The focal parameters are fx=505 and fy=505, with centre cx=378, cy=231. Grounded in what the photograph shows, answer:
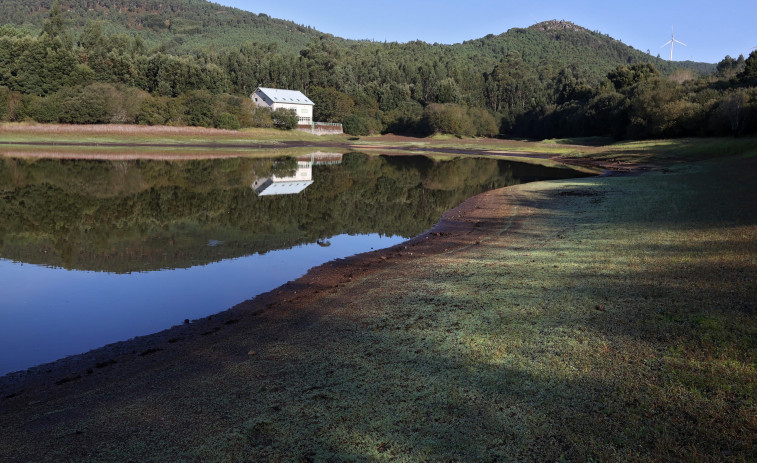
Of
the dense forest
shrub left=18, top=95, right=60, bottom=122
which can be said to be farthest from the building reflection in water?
shrub left=18, top=95, right=60, bottom=122

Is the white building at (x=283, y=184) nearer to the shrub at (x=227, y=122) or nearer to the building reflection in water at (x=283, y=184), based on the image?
the building reflection in water at (x=283, y=184)

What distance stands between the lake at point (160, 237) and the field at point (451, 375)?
6.12ft

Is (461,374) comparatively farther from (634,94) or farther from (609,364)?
(634,94)

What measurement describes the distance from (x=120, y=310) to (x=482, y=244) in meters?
11.7

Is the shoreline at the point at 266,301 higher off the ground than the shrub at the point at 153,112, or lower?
lower

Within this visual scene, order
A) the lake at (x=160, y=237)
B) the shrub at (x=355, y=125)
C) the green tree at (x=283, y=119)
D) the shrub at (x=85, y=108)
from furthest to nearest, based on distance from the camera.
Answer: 1. the shrub at (x=355, y=125)
2. the green tree at (x=283, y=119)
3. the shrub at (x=85, y=108)
4. the lake at (x=160, y=237)

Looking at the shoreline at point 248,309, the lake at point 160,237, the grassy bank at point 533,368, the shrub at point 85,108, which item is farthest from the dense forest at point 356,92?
the grassy bank at point 533,368

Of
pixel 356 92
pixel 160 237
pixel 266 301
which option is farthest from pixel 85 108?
pixel 266 301

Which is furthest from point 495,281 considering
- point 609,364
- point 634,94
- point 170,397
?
point 634,94

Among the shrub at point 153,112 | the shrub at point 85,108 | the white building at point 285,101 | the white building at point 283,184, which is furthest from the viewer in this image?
the white building at point 285,101

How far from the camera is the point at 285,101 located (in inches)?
5320

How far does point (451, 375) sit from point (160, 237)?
1651cm

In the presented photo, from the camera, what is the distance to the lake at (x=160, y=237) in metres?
12.0

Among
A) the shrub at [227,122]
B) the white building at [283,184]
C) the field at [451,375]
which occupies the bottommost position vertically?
the white building at [283,184]
